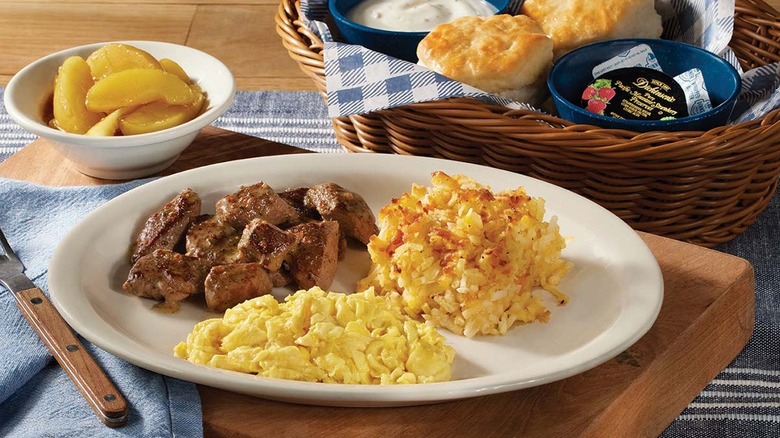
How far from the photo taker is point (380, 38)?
2818mm

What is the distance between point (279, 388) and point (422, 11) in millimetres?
1630

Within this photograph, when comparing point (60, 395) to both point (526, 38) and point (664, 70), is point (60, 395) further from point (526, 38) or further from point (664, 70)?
point (664, 70)

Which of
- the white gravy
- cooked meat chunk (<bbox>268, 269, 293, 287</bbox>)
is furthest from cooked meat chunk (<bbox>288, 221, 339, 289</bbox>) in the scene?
the white gravy

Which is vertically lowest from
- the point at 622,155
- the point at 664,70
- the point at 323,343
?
the point at 664,70

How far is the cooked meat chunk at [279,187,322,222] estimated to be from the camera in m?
2.13

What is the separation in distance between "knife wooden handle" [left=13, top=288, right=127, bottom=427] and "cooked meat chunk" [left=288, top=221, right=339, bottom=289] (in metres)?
0.41

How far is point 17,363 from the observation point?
1771 millimetres

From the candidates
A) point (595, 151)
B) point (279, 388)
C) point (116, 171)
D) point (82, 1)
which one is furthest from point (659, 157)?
point (82, 1)

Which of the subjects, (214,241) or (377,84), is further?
(377,84)

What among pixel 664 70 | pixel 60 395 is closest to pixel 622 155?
pixel 664 70

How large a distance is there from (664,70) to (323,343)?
1.46 metres

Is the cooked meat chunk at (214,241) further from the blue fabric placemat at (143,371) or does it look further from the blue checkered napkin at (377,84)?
the blue checkered napkin at (377,84)

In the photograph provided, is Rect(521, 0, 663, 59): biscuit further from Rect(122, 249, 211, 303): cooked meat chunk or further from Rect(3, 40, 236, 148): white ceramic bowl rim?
Rect(122, 249, 211, 303): cooked meat chunk

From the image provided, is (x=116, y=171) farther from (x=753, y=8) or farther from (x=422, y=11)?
(x=753, y=8)
